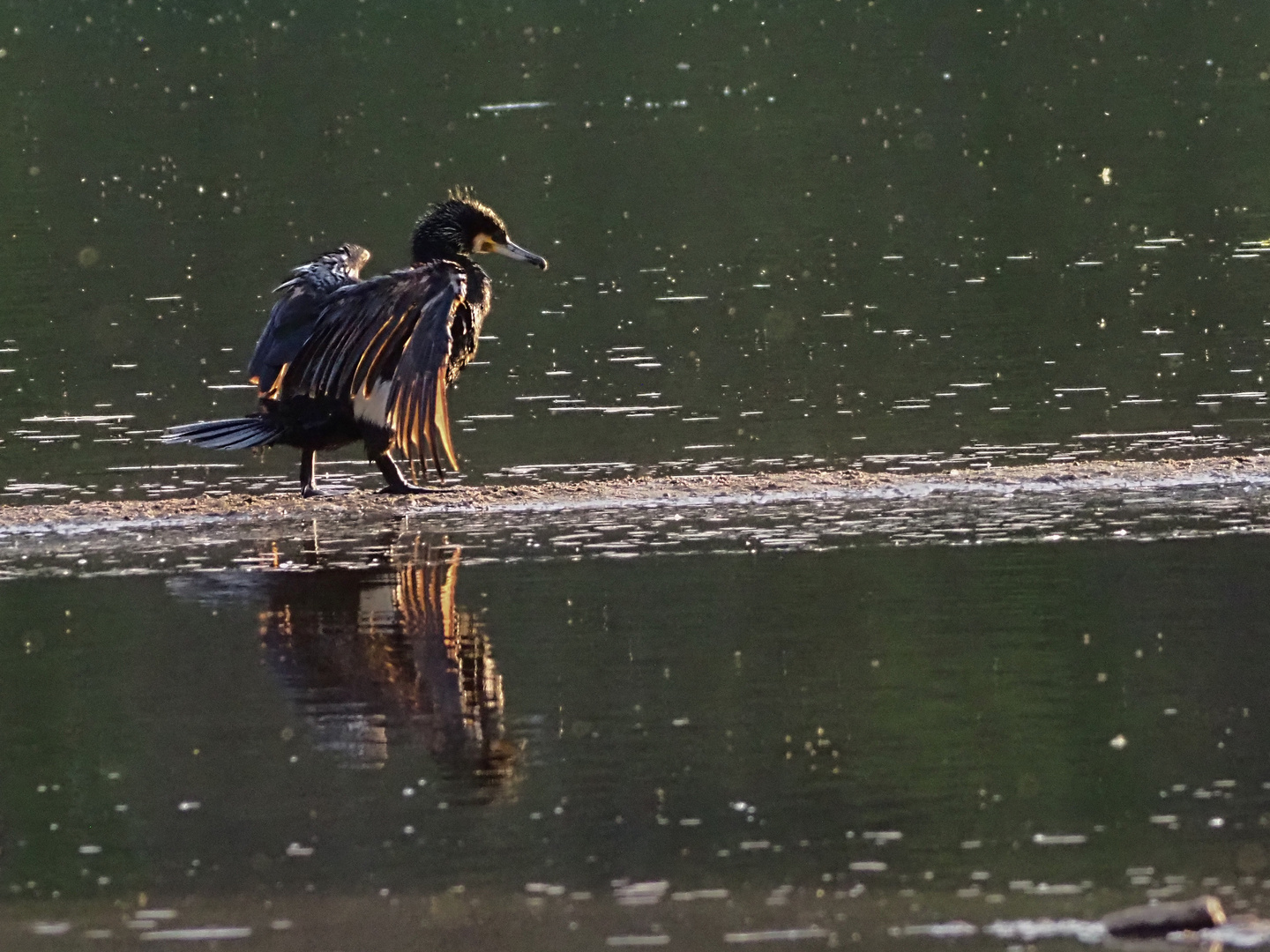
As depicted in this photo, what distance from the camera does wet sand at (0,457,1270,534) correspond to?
987cm

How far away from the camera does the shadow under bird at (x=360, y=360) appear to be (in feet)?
31.5

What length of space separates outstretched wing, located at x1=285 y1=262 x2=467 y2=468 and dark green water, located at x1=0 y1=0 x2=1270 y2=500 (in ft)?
3.77

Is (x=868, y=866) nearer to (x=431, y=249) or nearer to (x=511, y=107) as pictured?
Result: (x=431, y=249)

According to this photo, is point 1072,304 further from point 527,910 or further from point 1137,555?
point 527,910

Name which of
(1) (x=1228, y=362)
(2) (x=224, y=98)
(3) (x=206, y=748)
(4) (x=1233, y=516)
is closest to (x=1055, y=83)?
(2) (x=224, y=98)

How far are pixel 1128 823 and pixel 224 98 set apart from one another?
1099 inches

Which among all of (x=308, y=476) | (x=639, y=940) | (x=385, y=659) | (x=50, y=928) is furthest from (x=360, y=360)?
(x=639, y=940)

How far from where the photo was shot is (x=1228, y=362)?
12.5m

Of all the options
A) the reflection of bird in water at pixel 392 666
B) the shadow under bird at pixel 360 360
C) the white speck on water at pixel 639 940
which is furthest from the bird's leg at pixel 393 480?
the white speck on water at pixel 639 940

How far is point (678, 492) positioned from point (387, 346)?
1338mm

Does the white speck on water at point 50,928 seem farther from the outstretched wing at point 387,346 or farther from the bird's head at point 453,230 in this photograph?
the bird's head at point 453,230

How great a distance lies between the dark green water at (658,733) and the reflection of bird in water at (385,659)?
2cm

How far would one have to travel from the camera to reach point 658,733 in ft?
22.0

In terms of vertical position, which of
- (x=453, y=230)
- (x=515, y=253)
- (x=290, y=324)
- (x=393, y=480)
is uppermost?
(x=453, y=230)
